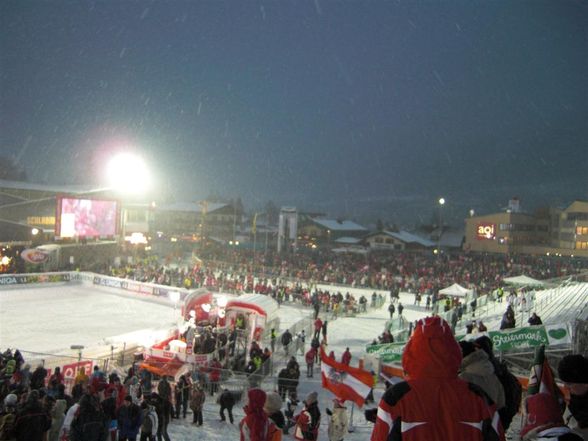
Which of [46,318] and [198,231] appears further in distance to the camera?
[198,231]

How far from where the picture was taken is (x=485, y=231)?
5409 centimetres

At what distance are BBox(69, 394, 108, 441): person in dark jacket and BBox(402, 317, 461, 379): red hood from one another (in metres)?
5.55

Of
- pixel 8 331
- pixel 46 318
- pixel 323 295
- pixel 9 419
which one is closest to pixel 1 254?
pixel 46 318

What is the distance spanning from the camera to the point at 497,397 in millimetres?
2836

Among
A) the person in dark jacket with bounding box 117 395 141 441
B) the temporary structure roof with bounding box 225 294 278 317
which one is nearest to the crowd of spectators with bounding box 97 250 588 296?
the temporary structure roof with bounding box 225 294 278 317

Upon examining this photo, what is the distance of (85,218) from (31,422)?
34.7 metres

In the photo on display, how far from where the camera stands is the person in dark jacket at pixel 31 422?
225 inches

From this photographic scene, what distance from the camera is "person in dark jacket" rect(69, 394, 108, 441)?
6.32 m

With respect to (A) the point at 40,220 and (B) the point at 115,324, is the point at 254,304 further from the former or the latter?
(A) the point at 40,220

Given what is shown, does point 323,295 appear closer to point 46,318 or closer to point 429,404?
point 46,318

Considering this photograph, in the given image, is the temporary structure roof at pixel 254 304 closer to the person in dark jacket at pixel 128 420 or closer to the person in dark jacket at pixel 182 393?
the person in dark jacket at pixel 182 393

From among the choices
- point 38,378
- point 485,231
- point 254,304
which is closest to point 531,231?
point 485,231

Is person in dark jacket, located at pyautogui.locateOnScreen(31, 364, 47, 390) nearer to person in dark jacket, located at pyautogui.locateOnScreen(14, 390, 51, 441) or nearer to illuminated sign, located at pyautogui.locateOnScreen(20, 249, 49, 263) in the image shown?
person in dark jacket, located at pyautogui.locateOnScreen(14, 390, 51, 441)

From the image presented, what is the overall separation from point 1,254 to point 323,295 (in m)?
22.5
